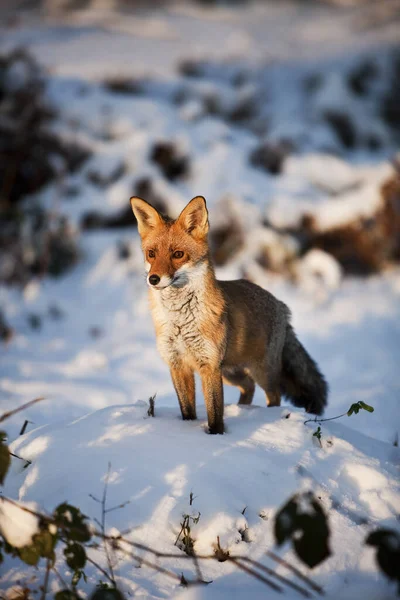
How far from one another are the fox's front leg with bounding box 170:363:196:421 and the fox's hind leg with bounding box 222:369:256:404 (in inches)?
28.5

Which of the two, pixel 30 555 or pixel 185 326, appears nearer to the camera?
pixel 30 555

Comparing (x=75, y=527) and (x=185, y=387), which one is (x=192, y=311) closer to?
(x=185, y=387)

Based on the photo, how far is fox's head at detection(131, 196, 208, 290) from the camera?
2.68 meters

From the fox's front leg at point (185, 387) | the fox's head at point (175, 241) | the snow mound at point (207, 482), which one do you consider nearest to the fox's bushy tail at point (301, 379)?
the snow mound at point (207, 482)

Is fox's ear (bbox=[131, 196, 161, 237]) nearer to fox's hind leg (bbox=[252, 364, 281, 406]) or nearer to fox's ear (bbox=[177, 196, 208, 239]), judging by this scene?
fox's ear (bbox=[177, 196, 208, 239])

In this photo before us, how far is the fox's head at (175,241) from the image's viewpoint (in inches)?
105

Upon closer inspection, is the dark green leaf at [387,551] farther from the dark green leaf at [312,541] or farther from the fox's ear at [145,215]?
the fox's ear at [145,215]

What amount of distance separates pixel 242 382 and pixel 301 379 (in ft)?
1.73

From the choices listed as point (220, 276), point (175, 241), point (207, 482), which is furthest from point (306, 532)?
point (220, 276)

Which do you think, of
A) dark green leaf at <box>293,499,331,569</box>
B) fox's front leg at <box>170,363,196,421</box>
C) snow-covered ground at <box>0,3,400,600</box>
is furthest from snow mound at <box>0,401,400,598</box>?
dark green leaf at <box>293,499,331,569</box>

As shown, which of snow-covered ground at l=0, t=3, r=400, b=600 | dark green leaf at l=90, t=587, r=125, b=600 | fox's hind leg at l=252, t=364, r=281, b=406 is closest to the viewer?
dark green leaf at l=90, t=587, r=125, b=600

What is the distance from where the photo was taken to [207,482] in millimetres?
2178

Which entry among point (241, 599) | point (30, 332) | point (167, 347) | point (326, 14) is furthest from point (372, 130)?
point (241, 599)

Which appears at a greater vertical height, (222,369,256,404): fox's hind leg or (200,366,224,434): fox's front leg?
(200,366,224,434): fox's front leg
